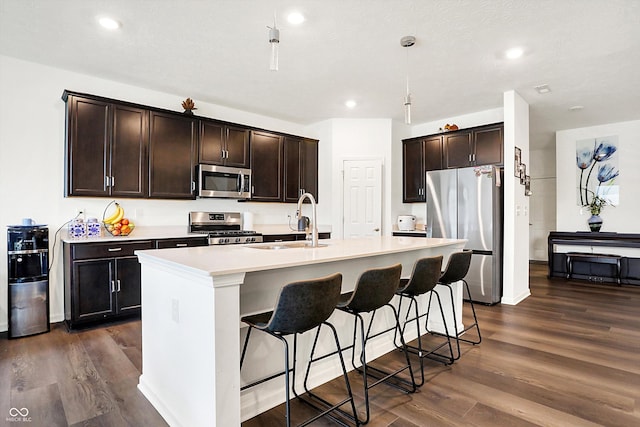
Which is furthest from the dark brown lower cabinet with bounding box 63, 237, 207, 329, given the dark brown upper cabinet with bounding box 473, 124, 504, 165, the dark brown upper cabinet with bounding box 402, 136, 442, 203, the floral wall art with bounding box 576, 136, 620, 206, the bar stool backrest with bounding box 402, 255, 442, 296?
the floral wall art with bounding box 576, 136, 620, 206

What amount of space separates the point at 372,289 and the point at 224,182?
320cm

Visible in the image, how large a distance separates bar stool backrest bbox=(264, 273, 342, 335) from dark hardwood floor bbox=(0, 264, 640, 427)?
0.68 m

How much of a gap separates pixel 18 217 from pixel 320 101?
3664 mm

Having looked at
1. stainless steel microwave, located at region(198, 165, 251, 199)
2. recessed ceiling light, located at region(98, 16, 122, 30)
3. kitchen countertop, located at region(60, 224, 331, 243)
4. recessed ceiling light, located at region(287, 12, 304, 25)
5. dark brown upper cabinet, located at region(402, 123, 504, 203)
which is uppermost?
recessed ceiling light, located at region(98, 16, 122, 30)

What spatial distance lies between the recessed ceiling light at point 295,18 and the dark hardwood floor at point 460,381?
273 centimetres

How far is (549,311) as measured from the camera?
163 inches

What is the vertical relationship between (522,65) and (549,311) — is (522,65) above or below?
above

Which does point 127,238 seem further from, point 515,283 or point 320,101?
point 515,283

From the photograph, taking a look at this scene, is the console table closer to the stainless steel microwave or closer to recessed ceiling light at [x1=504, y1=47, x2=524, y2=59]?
recessed ceiling light at [x1=504, y1=47, x2=524, y2=59]

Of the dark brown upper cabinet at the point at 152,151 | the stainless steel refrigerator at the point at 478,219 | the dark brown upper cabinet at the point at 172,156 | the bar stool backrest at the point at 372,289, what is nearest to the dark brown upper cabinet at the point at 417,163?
the stainless steel refrigerator at the point at 478,219

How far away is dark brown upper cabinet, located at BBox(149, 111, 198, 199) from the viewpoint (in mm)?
4086

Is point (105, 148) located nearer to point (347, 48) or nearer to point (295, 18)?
point (295, 18)

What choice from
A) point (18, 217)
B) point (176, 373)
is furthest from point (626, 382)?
point (18, 217)

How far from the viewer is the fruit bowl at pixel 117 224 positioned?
3796 millimetres
